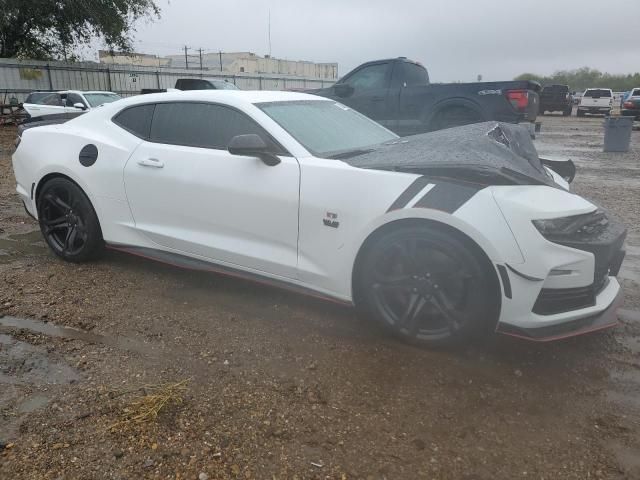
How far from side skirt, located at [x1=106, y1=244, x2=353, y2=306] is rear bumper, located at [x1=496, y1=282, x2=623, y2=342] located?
0.95m

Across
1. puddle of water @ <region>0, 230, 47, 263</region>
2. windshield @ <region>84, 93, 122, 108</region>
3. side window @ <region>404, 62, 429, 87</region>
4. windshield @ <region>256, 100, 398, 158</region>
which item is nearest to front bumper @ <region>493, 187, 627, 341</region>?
windshield @ <region>256, 100, 398, 158</region>

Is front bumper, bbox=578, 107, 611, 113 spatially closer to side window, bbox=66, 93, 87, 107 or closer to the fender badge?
side window, bbox=66, 93, 87, 107

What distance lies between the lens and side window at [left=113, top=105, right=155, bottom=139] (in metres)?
3.96

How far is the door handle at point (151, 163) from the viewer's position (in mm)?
3729

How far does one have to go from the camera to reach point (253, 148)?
3.17 m

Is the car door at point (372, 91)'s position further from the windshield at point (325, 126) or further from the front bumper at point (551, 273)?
the front bumper at point (551, 273)

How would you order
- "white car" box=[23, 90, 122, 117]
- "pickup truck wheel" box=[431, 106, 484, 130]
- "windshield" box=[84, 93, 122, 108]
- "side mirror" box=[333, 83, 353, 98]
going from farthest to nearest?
"windshield" box=[84, 93, 122, 108], "white car" box=[23, 90, 122, 117], "side mirror" box=[333, 83, 353, 98], "pickup truck wheel" box=[431, 106, 484, 130]

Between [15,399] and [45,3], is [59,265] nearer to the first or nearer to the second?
[15,399]

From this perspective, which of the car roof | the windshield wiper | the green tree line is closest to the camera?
the windshield wiper

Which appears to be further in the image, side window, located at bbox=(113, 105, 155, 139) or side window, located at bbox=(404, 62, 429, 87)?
side window, located at bbox=(404, 62, 429, 87)

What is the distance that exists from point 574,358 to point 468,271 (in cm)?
86

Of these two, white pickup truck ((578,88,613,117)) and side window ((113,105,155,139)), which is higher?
side window ((113,105,155,139))

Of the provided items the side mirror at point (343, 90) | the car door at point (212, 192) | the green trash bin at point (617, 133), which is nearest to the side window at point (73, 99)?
the side mirror at point (343, 90)

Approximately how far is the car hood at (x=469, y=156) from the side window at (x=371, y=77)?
5.95 meters
